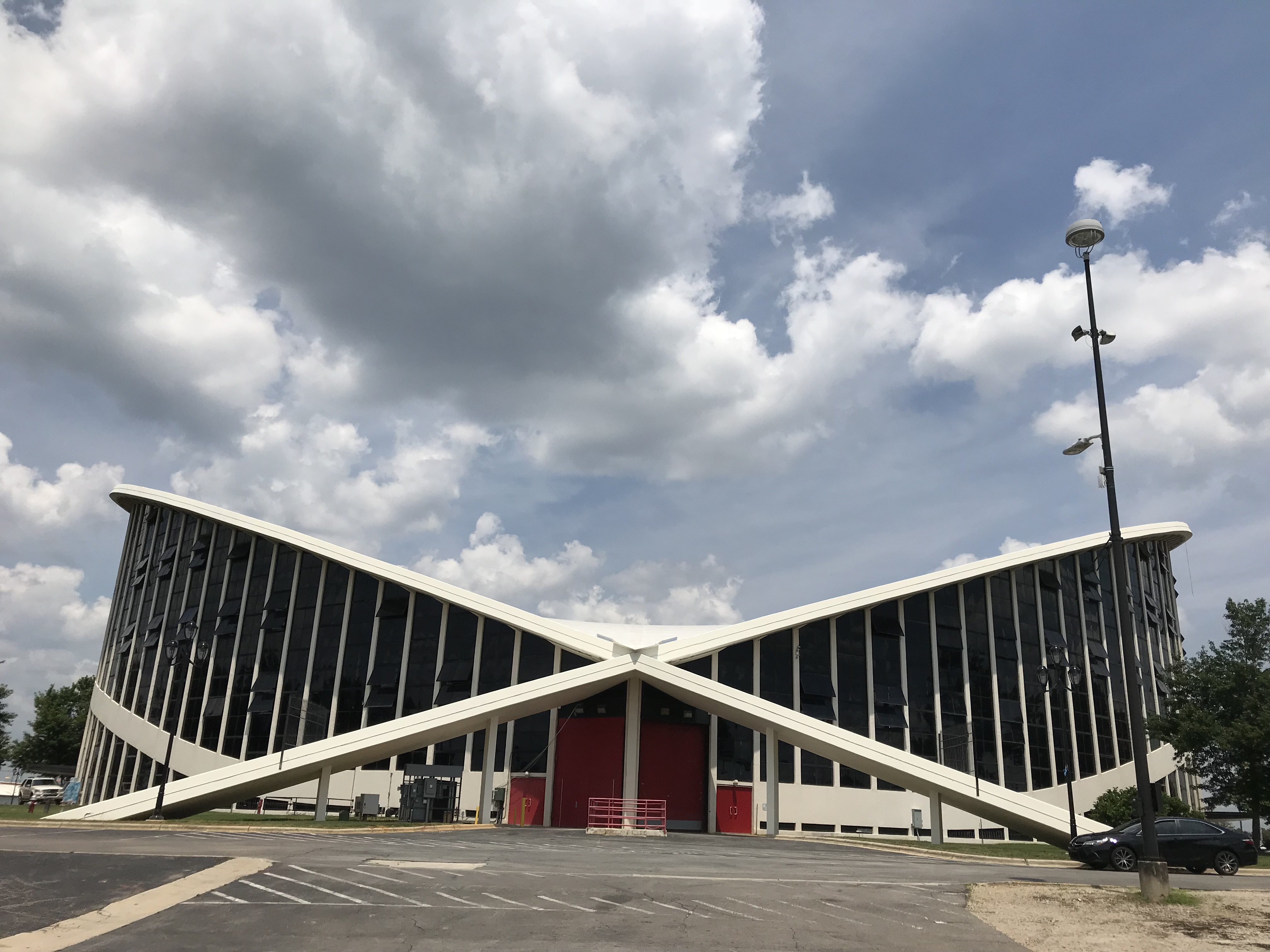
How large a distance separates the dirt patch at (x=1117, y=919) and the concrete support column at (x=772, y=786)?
16.2 meters

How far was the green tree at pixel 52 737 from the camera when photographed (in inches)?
3093

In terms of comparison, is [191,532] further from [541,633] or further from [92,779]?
[541,633]

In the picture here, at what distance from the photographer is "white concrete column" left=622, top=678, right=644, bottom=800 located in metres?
30.7

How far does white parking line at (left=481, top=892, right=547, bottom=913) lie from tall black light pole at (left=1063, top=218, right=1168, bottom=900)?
834 cm

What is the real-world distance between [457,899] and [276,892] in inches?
94.0

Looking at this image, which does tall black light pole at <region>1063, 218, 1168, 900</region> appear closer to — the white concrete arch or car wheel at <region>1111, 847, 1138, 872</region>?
car wheel at <region>1111, 847, 1138, 872</region>

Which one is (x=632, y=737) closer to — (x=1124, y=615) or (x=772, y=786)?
(x=772, y=786)

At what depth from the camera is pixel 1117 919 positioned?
11.3 meters

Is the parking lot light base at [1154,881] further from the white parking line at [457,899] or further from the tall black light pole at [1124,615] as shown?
the white parking line at [457,899]

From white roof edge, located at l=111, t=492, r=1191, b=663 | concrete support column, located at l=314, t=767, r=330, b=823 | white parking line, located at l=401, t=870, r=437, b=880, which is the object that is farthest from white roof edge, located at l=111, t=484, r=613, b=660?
white parking line, located at l=401, t=870, r=437, b=880

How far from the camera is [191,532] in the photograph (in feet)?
163

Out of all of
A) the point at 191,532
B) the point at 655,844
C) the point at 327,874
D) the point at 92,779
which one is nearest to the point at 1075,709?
the point at 655,844

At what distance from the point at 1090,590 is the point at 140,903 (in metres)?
45.0

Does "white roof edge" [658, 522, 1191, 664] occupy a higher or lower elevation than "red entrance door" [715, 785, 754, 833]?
higher
